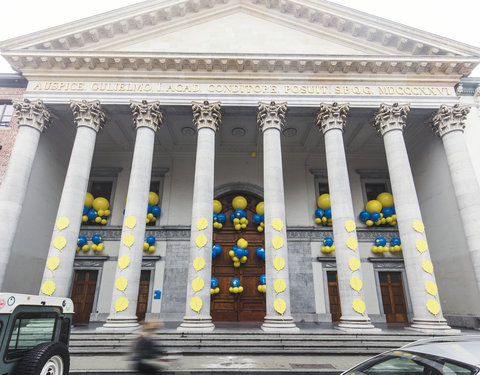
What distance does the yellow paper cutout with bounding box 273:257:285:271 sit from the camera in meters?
11.7

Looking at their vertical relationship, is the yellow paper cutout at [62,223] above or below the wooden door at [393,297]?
above

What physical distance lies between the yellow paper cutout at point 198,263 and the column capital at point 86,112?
26.5ft

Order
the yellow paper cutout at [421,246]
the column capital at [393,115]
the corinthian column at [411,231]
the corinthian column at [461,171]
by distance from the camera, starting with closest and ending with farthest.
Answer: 1. the corinthian column at [411,231]
2. the yellow paper cutout at [421,246]
3. the corinthian column at [461,171]
4. the column capital at [393,115]

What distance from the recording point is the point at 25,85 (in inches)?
629

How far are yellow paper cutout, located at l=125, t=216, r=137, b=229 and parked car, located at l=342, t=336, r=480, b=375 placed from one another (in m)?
10.5

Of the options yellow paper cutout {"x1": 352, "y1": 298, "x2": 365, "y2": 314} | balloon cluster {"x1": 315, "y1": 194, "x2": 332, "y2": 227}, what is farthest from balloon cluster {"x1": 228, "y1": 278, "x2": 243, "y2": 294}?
yellow paper cutout {"x1": 352, "y1": 298, "x2": 365, "y2": 314}

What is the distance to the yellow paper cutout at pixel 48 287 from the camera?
1131 centimetres

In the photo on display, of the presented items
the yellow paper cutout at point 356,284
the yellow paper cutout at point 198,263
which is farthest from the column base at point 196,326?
the yellow paper cutout at point 356,284

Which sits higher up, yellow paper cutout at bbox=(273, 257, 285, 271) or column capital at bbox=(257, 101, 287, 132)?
column capital at bbox=(257, 101, 287, 132)

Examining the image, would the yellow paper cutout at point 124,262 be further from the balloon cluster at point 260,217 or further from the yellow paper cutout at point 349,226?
the yellow paper cutout at point 349,226

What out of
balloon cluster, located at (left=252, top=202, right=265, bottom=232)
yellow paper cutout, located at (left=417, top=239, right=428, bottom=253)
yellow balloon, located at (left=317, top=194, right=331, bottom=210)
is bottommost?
yellow paper cutout, located at (left=417, top=239, right=428, bottom=253)

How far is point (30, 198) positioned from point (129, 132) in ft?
20.5

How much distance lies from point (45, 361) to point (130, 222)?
7.68m

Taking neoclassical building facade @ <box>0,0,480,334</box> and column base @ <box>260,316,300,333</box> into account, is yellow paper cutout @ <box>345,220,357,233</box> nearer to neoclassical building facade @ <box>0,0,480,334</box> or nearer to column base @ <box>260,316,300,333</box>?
neoclassical building facade @ <box>0,0,480,334</box>
